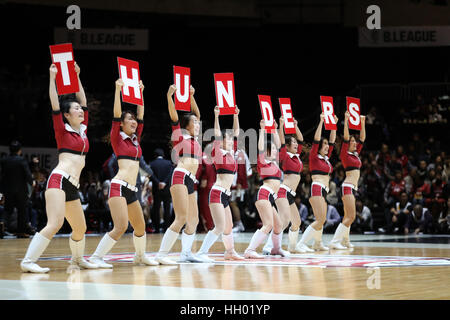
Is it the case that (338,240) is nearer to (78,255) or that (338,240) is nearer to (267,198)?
(267,198)

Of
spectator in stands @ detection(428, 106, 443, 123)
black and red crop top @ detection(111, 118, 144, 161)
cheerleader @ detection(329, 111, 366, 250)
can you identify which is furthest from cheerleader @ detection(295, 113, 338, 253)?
spectator in stands @ detection(428, 106, 443, 123)

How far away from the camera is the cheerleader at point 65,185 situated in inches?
273

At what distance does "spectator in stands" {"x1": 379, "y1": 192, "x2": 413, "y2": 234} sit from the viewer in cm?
1689

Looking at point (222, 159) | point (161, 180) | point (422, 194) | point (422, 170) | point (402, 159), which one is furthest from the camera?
point (402, 159)

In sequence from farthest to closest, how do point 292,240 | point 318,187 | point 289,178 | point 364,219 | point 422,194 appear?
point 364,219 → point 422,194 → point 318,187 → point 292,240 → point 289,178

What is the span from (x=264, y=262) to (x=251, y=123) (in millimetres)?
14993

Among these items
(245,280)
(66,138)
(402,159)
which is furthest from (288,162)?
(402,159)

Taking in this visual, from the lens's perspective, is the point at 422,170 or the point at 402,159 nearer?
the point at 422,170

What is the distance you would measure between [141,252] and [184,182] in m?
1.00

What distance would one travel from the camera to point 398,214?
17.1 meters

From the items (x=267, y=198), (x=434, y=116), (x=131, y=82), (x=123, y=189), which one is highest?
(x=434, y=116)

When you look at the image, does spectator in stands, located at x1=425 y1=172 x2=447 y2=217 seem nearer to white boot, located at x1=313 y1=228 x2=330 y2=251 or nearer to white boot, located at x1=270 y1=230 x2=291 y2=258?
white boot, located at x1=313 y1=228 x2=330 y2=251

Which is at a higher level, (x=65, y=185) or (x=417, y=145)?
(x=417, y=145)

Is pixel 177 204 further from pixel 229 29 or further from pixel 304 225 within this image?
pixel 229 29
